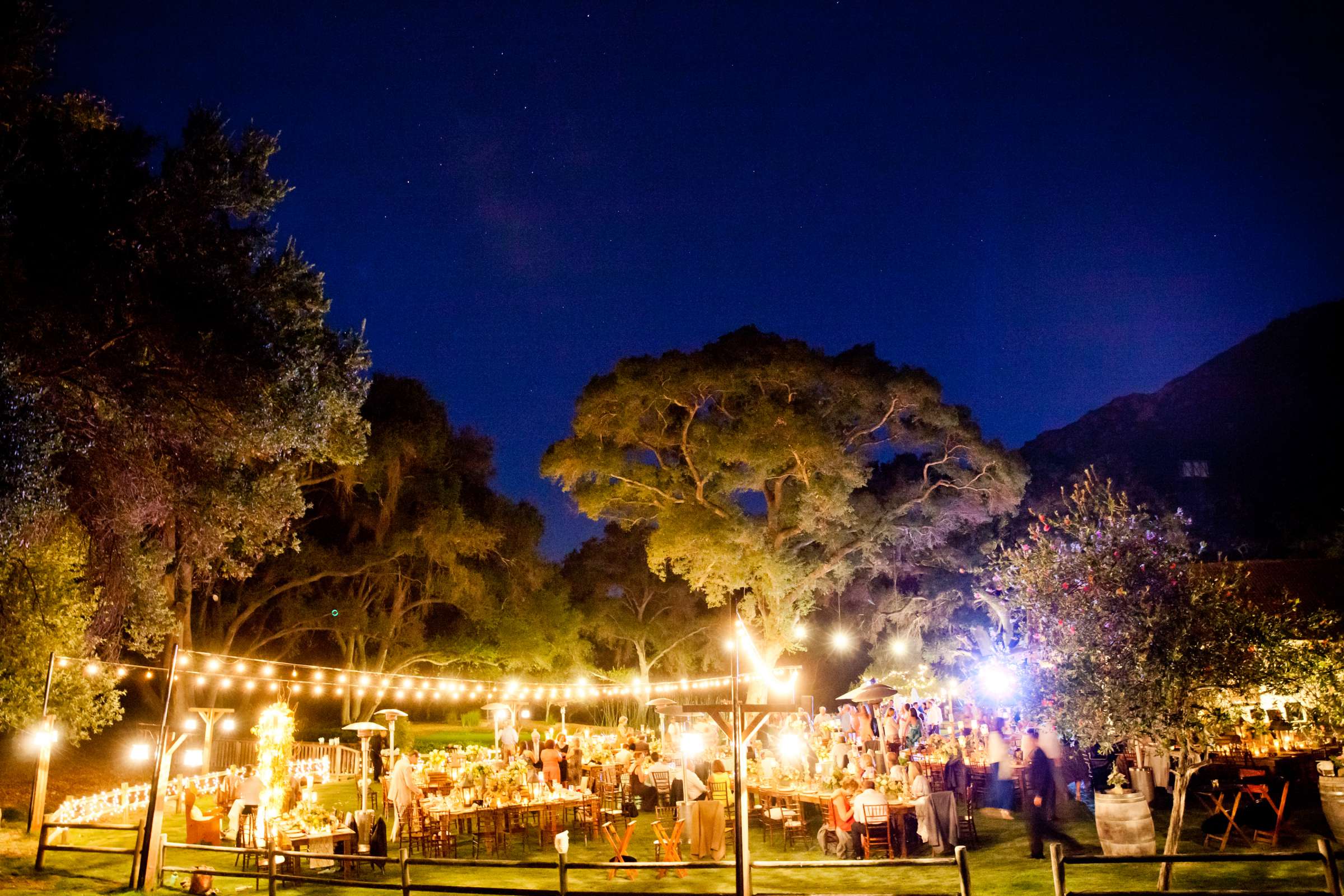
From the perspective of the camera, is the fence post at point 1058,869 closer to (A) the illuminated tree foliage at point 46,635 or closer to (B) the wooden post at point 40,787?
(B) the wooden post at point 40,787

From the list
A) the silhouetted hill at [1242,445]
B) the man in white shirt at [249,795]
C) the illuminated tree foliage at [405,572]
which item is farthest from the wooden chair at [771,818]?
the silhouetted hill at [1242,445]

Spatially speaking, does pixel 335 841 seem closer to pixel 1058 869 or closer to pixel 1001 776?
pixel 1058 869

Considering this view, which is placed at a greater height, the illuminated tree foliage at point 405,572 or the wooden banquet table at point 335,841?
the illuminated tree foliage at point 405,572

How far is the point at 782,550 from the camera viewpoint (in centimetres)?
2773

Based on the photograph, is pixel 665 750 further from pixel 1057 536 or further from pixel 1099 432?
pixel 1099 432

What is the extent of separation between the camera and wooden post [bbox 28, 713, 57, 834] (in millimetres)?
13969

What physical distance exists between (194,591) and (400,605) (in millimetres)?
6993

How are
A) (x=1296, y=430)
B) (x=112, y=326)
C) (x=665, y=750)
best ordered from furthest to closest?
(x=1296, y=430), (x=665, y=750), (x=112, y=326)

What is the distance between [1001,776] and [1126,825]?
4.76m

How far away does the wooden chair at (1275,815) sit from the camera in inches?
459

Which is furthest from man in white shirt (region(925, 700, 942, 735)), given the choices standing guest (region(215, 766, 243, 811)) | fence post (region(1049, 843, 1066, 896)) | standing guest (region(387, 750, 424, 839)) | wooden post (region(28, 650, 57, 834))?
wooden post (region(28, 650, 57, 834))

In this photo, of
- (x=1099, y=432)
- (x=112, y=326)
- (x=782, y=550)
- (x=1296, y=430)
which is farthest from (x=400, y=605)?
(x=1296, y=430)

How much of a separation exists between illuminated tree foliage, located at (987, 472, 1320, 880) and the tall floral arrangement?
417 inches

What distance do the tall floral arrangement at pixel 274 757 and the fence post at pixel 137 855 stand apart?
197 centimetres
